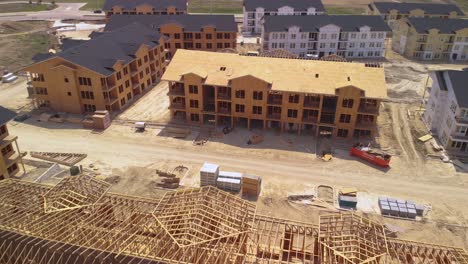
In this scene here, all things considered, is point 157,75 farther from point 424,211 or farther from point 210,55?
point 424,211

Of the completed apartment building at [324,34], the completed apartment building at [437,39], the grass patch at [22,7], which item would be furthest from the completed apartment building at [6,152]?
the grass patch at [22,7]

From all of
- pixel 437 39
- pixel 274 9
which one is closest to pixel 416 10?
pixel 437 39

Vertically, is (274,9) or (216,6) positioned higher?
(274,9)

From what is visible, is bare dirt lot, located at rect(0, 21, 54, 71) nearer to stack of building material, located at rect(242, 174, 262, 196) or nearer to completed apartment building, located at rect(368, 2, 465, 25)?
stack of building material, located at rect(242, 174, 262, 196)

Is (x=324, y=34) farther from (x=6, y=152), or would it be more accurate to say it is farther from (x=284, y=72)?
(x=6, y=152)

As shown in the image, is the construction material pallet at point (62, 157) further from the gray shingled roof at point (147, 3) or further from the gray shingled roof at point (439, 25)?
the gray shingled roof at point (439, 25)
